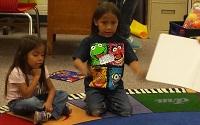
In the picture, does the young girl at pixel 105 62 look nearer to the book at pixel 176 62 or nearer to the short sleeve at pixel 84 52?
the short sleeve at pixel 84 52

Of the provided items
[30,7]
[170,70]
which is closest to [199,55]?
[170,70]

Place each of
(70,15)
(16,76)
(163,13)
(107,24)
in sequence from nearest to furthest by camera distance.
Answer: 1. (16,76)
2. (107,24)
3. (70,15)
4. (163,13)

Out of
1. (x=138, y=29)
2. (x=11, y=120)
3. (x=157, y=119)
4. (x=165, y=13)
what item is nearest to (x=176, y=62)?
(x=157, y=119)

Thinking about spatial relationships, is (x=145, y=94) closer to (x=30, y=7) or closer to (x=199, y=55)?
(x=199, y=55)

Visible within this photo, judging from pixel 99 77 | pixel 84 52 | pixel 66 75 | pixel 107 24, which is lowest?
pixel 66 75

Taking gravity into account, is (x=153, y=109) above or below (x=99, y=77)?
below

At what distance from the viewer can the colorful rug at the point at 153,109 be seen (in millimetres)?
1812

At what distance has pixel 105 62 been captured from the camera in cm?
195

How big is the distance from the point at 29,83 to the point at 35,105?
102 millimetres

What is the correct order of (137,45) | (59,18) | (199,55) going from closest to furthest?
(199,55) → (59,18) → (137,45)

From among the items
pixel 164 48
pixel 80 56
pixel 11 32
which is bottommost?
pixel 11 32

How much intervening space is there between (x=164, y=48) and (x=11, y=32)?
2963 mm

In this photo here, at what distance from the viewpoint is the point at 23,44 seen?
5.82 ft

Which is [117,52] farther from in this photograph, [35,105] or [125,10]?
[125,10]
